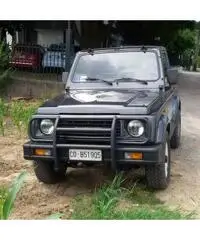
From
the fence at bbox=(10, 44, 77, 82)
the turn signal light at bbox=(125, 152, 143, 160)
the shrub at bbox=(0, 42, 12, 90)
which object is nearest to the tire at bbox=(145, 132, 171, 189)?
the turn signal light at bbox=(125, 152, 143, 160)

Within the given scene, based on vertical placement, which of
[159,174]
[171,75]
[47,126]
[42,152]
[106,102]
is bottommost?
[159,174]

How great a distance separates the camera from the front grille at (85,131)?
5.25 metres

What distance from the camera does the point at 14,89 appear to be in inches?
589

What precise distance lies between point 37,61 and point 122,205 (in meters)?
11.5

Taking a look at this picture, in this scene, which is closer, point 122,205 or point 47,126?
point 122,205

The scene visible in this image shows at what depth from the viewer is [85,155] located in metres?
5.27

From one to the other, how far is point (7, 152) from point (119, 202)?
302 cm

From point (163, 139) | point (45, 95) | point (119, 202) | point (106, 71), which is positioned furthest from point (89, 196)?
point (45, 95)

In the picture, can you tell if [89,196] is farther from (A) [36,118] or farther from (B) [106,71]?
(B) [106,71]

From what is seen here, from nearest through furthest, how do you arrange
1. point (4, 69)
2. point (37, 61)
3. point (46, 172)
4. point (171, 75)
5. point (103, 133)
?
point (103, 133) < point (46, 172) < point (171, 75) < point (4, 69) < point (37, 61)

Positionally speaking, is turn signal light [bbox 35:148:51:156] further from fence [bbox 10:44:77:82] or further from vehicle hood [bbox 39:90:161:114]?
fence [bbox 10:44:77:82]

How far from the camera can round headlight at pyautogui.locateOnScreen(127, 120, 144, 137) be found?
17.2ft

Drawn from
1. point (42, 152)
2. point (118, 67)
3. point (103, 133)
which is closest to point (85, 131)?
point (103, 133)

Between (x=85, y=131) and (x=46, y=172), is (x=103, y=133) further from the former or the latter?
(x=46, y=172)
